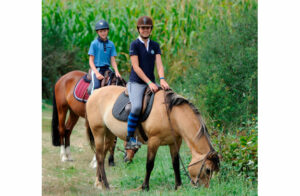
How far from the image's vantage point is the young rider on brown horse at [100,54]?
7.60 m

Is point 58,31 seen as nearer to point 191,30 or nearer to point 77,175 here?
point 191,30

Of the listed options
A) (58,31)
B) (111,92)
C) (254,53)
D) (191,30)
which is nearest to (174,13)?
(191,30)

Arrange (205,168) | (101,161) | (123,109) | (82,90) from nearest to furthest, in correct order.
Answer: (205,168), (123,109), (101,161), (82,90)

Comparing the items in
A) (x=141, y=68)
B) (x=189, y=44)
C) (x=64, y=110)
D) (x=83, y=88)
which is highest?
(x=189, y=44)

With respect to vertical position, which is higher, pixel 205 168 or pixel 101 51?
pixel 101 51

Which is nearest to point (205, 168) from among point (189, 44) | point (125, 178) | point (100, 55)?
point (125, 178)

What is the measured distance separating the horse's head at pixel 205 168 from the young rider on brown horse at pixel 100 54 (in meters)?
3.01

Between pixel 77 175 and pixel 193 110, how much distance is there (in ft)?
9.05

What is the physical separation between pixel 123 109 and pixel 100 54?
6.73ft

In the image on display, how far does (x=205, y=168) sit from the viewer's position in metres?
5.21

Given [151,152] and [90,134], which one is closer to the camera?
[151,152]

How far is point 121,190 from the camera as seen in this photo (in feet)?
19.8

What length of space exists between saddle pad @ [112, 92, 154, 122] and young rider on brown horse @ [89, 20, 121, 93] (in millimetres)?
1596

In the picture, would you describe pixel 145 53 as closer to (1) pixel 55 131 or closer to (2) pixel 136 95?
(2) pixel 136 95
